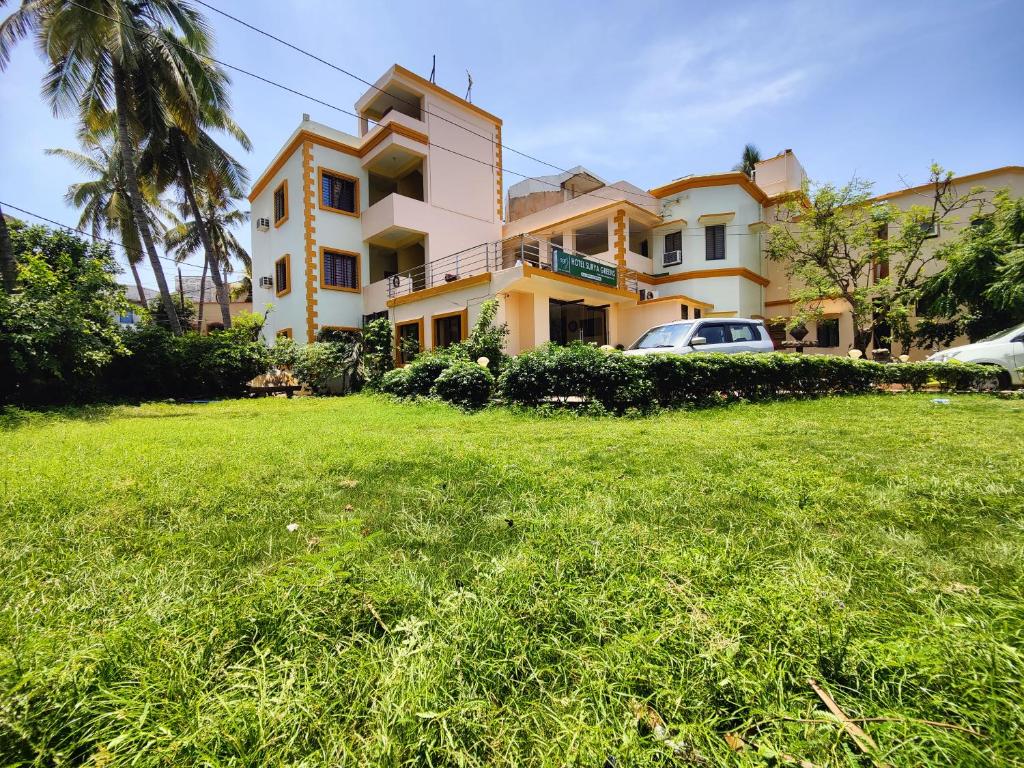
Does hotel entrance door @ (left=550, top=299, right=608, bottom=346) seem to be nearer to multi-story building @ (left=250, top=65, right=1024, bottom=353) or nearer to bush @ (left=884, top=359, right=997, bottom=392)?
multi-story building @ (left=250, top=65, right=1024, bottom=353)

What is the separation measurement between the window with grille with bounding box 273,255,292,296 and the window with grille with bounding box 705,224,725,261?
18316 mm

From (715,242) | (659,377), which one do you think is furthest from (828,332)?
(659,377)

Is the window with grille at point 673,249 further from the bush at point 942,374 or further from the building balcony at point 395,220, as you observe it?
the bush at point 942,374

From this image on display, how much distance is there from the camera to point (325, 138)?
16.6 m

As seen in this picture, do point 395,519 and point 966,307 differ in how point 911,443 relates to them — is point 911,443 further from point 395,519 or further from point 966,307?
point 966,307

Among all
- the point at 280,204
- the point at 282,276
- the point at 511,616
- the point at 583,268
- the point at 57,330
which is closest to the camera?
the point at 511,616

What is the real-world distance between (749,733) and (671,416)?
6251 millimetres

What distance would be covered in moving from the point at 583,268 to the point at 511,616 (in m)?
13.5

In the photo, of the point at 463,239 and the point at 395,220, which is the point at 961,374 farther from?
the point at 395,220

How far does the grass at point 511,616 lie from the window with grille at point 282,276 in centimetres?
1582

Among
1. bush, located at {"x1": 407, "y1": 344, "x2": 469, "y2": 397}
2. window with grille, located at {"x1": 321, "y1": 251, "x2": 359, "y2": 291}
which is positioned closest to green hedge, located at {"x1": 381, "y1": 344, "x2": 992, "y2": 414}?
bush, located at {"x1": 407, "y1": 344, "x2": 469, "y2": 397}

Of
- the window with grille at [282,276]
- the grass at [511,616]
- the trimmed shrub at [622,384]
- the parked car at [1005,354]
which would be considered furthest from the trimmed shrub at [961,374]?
the window with grille at [282,276]

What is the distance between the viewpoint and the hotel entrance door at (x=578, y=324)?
17.5m

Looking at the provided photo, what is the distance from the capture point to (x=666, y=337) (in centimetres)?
998
